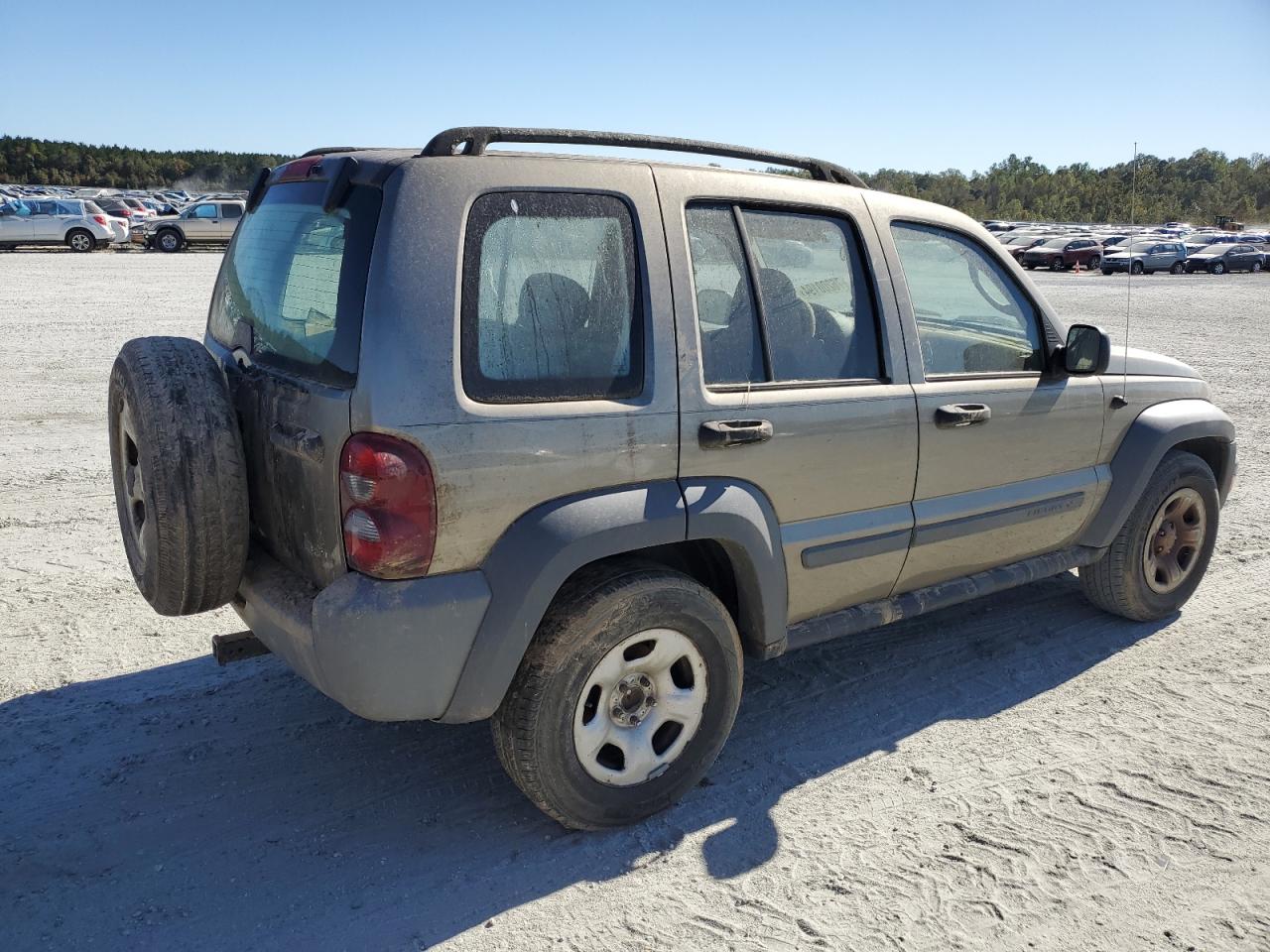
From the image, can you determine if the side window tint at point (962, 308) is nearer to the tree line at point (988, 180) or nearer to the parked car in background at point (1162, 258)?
the parked car in background at point (1162, 258)

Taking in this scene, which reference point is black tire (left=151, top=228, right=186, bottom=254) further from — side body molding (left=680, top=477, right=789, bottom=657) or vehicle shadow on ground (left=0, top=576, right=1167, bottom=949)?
side body molding (left=680, top=477, right=789, bottom=657)

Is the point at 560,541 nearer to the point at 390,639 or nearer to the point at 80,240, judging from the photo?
the point at 390,639

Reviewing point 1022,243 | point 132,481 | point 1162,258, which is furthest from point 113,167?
point 132,481

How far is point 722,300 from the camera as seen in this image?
3309 millimetres

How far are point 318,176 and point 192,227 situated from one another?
3170 cm

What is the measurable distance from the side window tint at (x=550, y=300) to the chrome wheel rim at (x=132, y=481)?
113 cm

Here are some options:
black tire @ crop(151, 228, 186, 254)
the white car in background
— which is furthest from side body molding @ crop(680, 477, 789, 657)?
black tire @ crop(151, 228, 186, 254)

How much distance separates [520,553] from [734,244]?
129 cm

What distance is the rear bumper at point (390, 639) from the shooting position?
8.79 feet

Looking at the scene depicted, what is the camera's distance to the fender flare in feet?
9.22

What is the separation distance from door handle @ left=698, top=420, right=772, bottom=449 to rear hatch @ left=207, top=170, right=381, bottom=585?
106cm

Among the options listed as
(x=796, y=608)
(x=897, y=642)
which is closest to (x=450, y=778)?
(x=796, y=608)

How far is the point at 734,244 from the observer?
3.37m

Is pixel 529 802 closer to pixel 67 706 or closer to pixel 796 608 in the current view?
pixel 796 608
